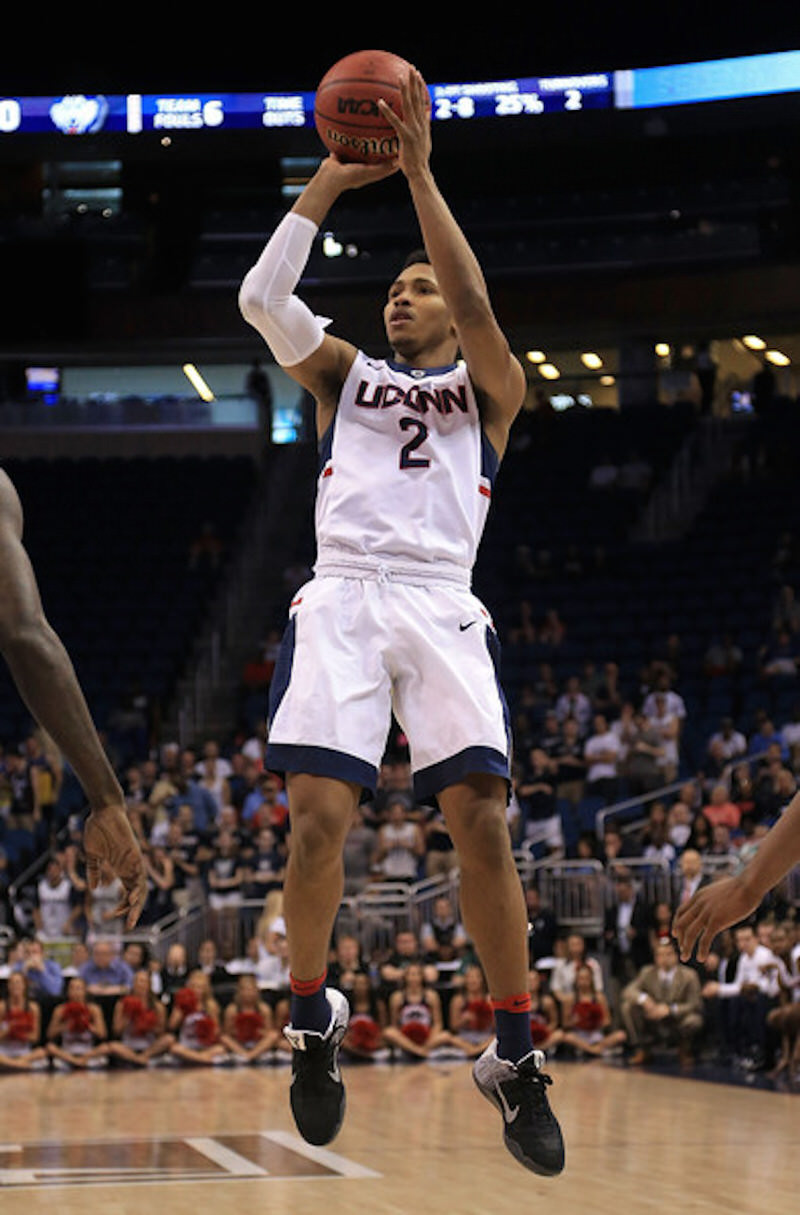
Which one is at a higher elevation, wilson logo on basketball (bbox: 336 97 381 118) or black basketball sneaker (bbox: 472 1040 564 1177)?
wilson logo on basketball (bbox: 336 97 381 118)

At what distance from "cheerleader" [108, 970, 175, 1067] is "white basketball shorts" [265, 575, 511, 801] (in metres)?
10.9

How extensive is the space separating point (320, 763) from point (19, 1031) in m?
11.3

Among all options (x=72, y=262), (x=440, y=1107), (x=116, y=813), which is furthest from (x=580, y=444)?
(x=116, y=813)

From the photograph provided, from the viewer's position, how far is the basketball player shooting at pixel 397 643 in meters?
5.41

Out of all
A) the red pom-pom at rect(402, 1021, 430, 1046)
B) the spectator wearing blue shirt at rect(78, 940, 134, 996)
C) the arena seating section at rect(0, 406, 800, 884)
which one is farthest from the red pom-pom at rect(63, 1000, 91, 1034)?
the arena seating section at rect(0, 406, 800, 884)

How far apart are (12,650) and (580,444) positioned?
23.6 m

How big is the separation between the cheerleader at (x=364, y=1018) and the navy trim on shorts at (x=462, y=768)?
10.8 meters

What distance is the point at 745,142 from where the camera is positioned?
25953 millimetres

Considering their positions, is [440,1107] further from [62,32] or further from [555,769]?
[62,32]

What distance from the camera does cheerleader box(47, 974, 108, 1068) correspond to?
1584 cm

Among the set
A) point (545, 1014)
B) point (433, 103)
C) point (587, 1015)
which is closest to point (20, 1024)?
point (545, 1014)

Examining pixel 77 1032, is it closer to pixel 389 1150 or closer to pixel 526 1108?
pixel 389 1150

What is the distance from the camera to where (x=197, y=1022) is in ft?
52.6

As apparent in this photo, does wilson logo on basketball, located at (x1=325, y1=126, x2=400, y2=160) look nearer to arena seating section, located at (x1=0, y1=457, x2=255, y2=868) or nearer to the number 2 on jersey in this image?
the number 2 on jersey
